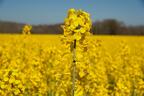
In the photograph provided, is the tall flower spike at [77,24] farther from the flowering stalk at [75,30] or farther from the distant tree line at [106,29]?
the distant tree line at [106,29]

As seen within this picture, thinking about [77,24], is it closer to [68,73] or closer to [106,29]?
[68,73]

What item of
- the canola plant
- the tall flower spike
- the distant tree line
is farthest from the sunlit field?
the distant tree line

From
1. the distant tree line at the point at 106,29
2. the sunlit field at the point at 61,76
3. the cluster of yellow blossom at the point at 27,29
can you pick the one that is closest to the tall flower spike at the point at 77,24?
the sunlit field at the point at 61,76

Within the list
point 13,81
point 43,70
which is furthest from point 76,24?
point 43,70

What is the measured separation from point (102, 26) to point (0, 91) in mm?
37383

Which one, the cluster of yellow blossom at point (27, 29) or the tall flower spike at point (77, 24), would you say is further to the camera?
the cluster of yellow blossom at point (27, 29)

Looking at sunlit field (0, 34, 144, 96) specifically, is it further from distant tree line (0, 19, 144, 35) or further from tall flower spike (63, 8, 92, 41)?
distant tree line (0, 19, 144, 35)

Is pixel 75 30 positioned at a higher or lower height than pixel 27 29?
higher

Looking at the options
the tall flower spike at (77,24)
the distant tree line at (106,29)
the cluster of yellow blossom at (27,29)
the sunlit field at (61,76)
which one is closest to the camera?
the tall flower spike at (77,24)

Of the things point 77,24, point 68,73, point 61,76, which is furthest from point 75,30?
point 61,76

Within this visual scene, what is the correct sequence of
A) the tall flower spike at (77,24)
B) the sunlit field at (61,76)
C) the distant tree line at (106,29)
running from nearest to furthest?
the tall flower spike at (77,24) < the sunlit field at (61,76) < the distant tree line at (106,29)

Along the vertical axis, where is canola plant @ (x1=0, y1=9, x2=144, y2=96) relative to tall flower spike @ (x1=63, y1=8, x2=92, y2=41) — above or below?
below

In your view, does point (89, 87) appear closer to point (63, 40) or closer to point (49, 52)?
point (63, 40)

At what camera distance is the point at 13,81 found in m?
3.95
